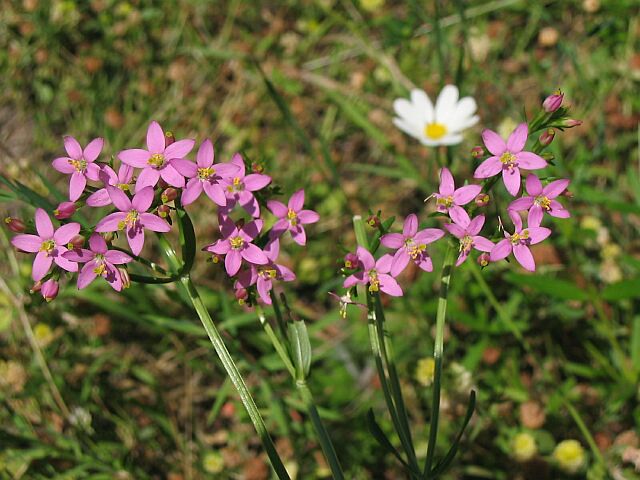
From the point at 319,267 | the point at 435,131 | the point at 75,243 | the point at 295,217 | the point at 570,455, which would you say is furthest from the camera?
the point at 319,267

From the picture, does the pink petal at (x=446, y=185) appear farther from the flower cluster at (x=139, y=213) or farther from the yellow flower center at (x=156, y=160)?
the yellow flower center at (x=156, y=160)

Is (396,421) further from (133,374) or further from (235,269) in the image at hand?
(133,374)

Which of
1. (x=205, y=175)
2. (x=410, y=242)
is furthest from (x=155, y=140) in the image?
(x=410, y=242)

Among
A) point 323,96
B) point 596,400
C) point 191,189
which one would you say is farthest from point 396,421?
point 323,96

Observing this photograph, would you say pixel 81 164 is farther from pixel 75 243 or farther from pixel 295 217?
pixel 295 217

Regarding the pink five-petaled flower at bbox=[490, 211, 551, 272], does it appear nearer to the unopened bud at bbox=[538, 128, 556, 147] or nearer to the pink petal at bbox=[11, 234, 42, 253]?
the unopened bud at bbox=[538, 128, 556, 147]

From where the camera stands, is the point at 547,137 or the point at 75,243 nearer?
the point at 75,243

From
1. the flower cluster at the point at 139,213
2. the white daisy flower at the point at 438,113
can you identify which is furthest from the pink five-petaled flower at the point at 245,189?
the white daisy flower at the point at 438,113
